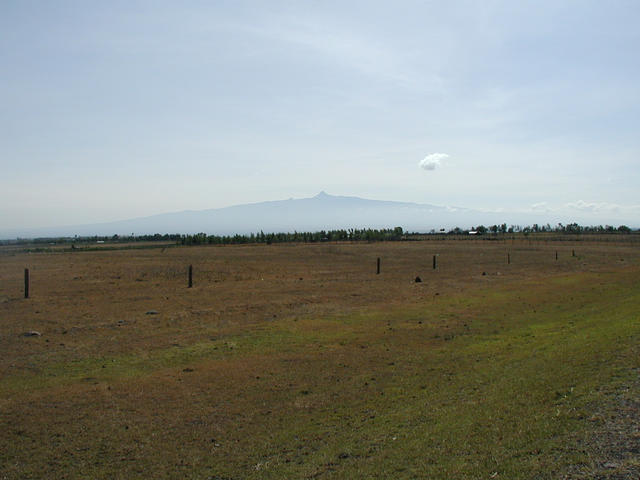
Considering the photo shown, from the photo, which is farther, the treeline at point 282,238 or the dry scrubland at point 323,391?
the treeline at point 282,238

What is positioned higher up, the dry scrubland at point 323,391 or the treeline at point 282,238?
the treeline at point 282,238

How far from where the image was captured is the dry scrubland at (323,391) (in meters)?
6.00

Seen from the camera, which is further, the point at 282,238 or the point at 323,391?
the point at 282,238

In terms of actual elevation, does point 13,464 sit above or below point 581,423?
below

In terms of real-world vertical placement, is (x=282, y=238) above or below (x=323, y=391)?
above

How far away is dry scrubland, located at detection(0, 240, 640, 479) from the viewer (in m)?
6.00

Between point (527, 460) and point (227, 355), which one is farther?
point (227, 355)

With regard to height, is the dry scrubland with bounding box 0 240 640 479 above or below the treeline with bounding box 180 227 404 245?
below

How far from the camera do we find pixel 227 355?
1285cm

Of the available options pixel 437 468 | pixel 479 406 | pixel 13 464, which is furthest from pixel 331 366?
pixel 13 464

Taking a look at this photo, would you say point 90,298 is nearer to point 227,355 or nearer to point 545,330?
point 227,355

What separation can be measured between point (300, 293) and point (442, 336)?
38.2ft

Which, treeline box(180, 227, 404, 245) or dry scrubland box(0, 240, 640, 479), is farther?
treeline box(180, 227, 404, 245)

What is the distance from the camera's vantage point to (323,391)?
31.9 ft
